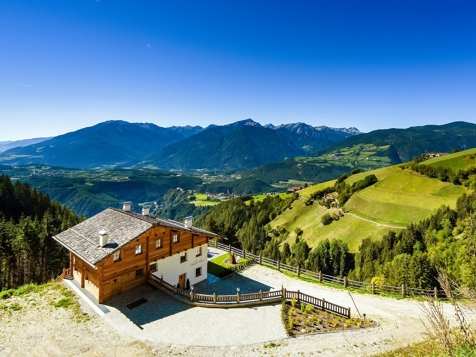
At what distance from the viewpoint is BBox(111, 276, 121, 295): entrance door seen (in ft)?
92.1

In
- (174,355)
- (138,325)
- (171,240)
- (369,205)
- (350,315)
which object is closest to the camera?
(174,355)

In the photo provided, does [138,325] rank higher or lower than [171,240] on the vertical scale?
lower

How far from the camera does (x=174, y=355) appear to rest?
20375 mm

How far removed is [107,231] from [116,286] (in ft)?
19.6

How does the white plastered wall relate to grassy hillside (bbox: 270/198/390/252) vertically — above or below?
above

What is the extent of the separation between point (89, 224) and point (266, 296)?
22207mm

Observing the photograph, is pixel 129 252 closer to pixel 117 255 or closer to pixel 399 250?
pixel 117 255

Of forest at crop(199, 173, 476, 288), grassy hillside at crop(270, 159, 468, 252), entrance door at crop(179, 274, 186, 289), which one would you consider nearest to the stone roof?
entrance door at crop(179, 274, 186, 289)

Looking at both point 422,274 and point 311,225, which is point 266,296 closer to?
point 422,274

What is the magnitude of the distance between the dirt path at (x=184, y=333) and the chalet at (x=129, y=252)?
3.51 meters

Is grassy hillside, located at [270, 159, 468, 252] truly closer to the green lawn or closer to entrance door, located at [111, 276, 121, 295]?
the green lawn

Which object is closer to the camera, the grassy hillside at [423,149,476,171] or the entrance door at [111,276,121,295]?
the entrance door at [111,276,121,295]

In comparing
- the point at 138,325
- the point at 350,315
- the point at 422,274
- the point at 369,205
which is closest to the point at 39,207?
the point at 138,325

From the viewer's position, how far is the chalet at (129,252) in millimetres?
27688
